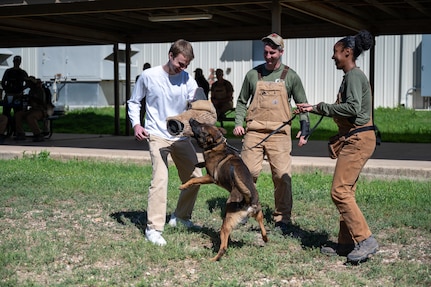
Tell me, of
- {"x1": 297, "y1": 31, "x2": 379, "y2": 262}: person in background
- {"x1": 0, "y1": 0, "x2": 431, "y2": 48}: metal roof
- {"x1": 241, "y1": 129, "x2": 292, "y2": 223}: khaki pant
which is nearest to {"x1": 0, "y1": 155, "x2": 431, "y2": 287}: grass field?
{"x1": 297, "y1": 31, "x2": 379, "y2": 262}: person in background

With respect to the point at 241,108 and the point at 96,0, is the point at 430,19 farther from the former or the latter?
the point at 241,108

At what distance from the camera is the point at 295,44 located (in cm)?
2583

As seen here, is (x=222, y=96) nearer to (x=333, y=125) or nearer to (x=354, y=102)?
(x=333, y=125)

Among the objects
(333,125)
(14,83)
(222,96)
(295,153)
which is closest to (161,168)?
(295,153)

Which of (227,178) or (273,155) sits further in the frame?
(273,155)

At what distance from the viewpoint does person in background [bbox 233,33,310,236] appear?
6.76 m

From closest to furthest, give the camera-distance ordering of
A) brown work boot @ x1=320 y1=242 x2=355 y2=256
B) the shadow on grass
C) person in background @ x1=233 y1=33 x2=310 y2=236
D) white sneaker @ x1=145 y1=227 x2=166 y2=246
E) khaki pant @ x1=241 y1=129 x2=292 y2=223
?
1. brown work boot @ x1=320 y1=242 x2=355 y2=256
2. white sneaker @ x1=145 y1=227 x2=166 y2=246
3. person in background @ x1=233 y1=33 x2=310 y2=236
4. khaki pant @ x1=241 y1=129 x2=292 y2=223
5. the shadow on grass

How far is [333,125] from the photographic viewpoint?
64.1ft

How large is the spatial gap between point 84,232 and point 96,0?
5631 mm

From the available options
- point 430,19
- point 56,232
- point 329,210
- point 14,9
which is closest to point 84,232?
point 56,232

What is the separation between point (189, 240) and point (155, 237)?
0.34m

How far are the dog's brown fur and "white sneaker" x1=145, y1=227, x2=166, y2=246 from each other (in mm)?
637

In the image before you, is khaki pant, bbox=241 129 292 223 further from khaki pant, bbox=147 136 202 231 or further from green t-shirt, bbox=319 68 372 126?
green t-shirt, bbox=319 68 372 126

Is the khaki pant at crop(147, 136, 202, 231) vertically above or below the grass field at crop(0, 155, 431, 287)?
above
